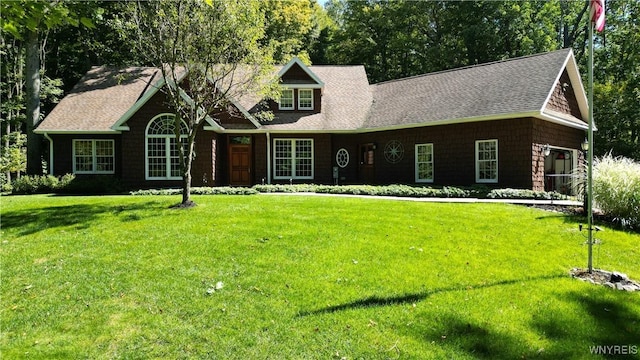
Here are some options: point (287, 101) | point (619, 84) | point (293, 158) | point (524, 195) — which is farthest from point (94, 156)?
point (619, 84)

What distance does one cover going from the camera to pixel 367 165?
66.2 feet

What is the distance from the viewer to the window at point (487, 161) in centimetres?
1612

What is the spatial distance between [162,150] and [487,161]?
Answer: 1371cm

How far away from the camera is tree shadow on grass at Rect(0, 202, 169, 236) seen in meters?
9.00

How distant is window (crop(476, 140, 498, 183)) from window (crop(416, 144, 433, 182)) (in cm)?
206

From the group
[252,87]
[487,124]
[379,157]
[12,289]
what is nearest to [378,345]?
[12,289]

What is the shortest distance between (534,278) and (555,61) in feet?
46.0

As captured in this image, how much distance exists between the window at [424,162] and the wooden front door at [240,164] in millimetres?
7885

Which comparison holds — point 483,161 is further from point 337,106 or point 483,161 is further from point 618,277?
point 618,277

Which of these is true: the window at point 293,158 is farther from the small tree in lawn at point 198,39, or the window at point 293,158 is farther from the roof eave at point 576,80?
the roof eave at point 576,80

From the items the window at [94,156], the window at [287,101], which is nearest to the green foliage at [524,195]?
the window at [287,101]

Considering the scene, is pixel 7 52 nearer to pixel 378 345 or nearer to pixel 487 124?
pixel 487 124

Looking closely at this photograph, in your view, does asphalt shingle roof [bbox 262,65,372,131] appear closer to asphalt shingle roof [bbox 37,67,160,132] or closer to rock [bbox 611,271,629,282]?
asphalt shingle roof [bbox 37,67,160,132]

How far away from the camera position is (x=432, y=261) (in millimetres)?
6547
